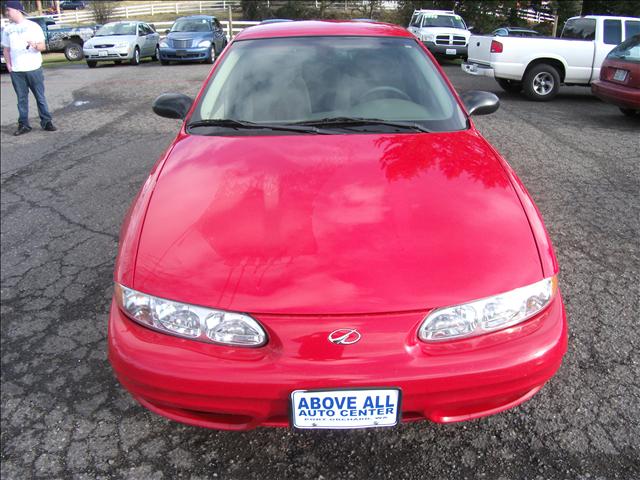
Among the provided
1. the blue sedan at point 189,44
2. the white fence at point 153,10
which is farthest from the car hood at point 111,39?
the white fence at point 153,10

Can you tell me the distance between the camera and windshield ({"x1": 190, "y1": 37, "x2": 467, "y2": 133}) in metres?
2.78

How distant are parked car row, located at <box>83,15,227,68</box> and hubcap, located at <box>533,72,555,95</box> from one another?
10.2 meters

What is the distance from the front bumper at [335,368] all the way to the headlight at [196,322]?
3 cm

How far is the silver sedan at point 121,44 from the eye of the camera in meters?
15.8

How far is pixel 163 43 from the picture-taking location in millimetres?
15773

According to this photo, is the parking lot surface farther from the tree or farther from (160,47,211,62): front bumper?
the tree

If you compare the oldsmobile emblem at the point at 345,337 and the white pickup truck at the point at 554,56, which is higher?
the white pickup truck at the point at 554,56

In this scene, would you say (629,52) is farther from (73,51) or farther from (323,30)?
(73,51)

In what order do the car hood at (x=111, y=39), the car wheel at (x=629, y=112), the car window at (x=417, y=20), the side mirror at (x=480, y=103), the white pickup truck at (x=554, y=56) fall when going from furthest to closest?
1. the car window at (x=417, y=20)
2. the car hood at (x=111, y=39)
3. the white pickup truck at (x=554, y=56)
4. the car wheel at (x=629, y=112)
5. the side mirror at (x=480, y=103)

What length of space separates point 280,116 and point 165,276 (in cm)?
128

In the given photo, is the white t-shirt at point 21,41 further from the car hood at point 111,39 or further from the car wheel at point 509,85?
the car hood at point 111,39

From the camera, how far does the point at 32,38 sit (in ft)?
22.9

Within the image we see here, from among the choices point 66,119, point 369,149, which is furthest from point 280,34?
point 66,119

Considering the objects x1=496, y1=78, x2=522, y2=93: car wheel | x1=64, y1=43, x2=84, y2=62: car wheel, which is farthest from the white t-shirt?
x1=64, y1=43, x2=84, y2=62: car wheel
